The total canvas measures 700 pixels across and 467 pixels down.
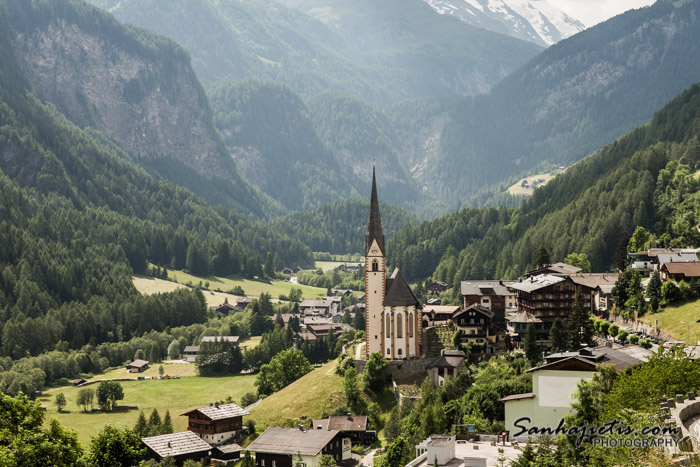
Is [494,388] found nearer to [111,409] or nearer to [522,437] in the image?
[522,437]

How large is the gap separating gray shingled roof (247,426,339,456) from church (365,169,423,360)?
19391 millimetres

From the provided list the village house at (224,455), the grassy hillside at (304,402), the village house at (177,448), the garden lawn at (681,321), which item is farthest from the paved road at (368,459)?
the garden lawn at (681,321)

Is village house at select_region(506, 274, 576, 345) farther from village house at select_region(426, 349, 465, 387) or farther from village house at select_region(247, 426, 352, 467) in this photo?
village house at select_region(247, 426, 352, 467)

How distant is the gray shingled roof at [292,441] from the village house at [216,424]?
1165cm

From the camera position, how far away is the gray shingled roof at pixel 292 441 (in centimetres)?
10212

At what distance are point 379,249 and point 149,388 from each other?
58028 millimetres

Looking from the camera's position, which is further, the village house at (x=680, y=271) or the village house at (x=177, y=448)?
the village house at (x=680, y=271)

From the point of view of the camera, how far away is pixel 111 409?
15025 cm

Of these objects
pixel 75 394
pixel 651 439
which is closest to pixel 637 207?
pixel 75 394

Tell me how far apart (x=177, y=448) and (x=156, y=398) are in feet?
146

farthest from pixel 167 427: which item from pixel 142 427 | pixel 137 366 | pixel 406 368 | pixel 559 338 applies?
pixel 137 366

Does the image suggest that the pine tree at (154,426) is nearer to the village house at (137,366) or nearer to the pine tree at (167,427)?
the pine tree at (167,427)

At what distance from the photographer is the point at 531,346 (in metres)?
106

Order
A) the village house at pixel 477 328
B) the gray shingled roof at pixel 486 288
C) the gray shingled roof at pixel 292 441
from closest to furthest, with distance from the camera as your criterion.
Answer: the gray shingled roof at pixel 292 441 < the village house at pixel 477 328 < the gray shingled roof at pixel 486 288
